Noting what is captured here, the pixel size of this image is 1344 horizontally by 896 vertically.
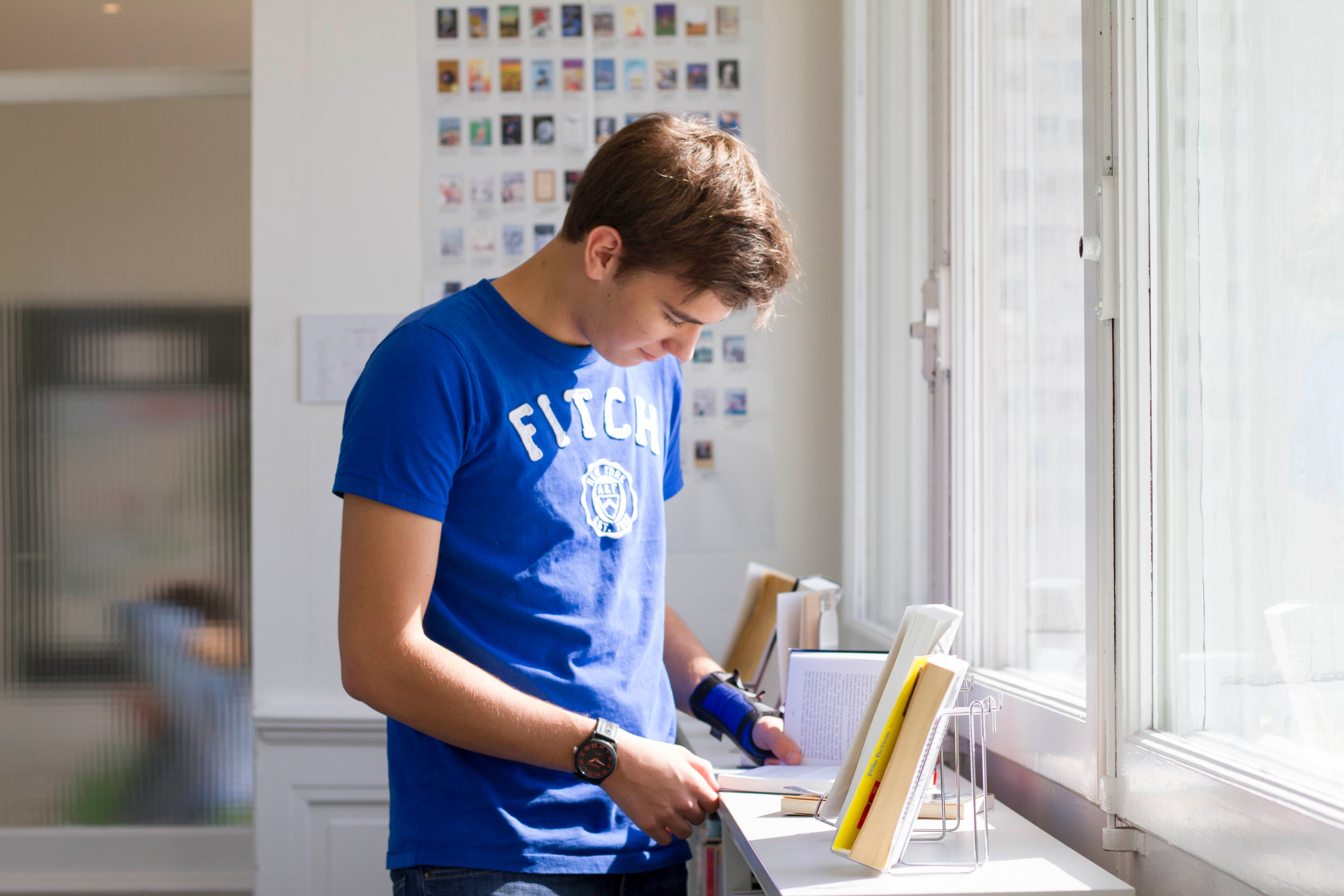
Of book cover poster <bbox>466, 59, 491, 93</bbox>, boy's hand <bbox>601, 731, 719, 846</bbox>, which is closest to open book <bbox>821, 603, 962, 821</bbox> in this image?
boy's hand <bbox>601, 731, 719, 846</bbox>

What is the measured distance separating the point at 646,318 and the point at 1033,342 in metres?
0.57

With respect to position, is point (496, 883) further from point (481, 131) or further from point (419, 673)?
point (481, 131)

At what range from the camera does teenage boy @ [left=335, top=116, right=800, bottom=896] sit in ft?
3.15

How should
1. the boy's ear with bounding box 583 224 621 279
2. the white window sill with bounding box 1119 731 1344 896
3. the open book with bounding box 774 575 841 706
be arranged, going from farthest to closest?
the open book with bounding box 774 575 841 706
the boy's ear with bounding box 583 224 621 279
the white window sill with bounding box 1119 731 1344 896

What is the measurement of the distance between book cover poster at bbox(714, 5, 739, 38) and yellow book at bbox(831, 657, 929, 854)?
164 centimetres

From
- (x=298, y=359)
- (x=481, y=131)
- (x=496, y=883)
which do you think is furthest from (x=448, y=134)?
(x=496, y=883)

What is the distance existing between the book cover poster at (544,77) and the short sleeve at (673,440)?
1044mm

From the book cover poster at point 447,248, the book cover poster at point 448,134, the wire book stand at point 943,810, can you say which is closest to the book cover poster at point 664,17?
the book cover poster at point 448,134

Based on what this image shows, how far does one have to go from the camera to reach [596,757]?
977 millimetres

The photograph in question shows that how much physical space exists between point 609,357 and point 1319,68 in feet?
2.25

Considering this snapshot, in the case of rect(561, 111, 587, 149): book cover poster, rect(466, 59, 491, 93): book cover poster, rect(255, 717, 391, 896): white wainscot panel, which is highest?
rect(466, 59, 491, 93): book cover poster

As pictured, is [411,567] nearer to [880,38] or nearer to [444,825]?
[444,825]

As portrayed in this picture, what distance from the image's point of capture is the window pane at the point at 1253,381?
2.57 ft

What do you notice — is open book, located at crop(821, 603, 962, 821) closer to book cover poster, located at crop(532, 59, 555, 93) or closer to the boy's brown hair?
the boy's brown hair
